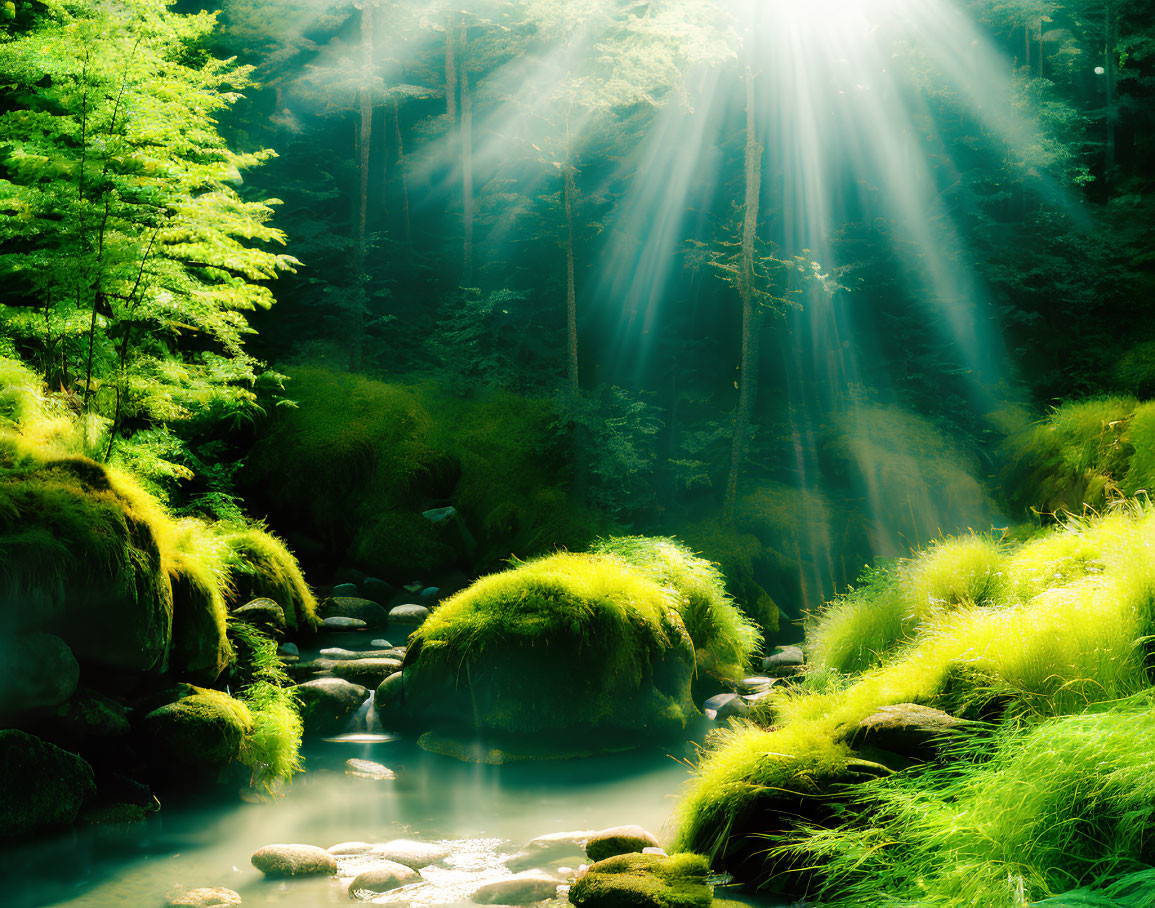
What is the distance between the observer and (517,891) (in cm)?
381

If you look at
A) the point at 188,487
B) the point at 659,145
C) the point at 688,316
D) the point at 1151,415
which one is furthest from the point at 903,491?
the point at 188,487

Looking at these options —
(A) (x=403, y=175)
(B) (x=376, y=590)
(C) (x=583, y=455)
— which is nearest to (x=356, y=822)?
(B) (x=376, y=590)

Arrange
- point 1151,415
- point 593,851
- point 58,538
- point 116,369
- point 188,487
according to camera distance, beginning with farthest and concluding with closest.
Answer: point 188,487, point 1151,415, point 116,369, point 58,538, point 593,851

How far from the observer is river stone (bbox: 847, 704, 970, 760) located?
359cm

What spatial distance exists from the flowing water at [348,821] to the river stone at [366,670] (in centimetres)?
76

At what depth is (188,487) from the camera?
11.5 metres

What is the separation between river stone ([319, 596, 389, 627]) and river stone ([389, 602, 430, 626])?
12 centimetres

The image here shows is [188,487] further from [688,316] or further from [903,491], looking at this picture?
[903,491]

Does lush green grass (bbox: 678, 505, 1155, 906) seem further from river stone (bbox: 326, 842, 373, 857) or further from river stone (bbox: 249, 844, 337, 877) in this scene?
river stone (bbox: 249, 844, 337, 877)

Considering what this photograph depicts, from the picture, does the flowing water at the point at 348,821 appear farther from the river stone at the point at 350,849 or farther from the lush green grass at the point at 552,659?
the lush green grass at the point at 552,659

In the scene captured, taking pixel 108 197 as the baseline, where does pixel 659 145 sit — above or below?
above

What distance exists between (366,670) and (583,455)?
20.3 ft

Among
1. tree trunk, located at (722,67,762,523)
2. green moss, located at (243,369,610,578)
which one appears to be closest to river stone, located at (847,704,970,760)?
green moss, located at (243,369,610,578)

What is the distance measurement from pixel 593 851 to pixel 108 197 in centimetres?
650
